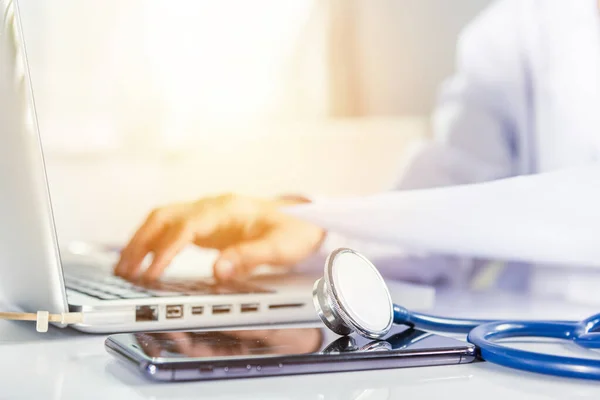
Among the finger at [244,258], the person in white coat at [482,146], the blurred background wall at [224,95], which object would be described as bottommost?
the finger at [244,258]

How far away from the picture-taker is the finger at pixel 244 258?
74cm

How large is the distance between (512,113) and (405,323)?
55cm

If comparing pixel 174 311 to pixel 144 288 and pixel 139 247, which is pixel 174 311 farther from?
pixel 139 247

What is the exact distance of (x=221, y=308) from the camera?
0.52 meters

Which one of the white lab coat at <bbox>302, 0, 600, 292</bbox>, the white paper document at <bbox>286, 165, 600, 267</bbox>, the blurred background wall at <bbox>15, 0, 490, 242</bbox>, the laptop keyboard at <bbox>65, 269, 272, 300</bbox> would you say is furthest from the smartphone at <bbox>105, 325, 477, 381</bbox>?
the blurred background wall at <bbox>15, 0, 490, 242</bbox>

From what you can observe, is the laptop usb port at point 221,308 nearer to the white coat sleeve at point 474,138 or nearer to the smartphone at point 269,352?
the smartphone at point 269,352

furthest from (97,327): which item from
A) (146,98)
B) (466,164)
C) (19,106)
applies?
(146,98)

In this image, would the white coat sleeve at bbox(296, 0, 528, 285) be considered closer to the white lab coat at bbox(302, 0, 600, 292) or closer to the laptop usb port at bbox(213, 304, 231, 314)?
the white lab coat at bbox(302, 0, 600, 292)

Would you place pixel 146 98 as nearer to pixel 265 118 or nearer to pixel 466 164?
pixel 265 118

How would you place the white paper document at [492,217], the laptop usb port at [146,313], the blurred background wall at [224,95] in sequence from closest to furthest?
the laptop usb port at [146,313] → the white paper document at [492,217] → the blurred background wall at [224,95]

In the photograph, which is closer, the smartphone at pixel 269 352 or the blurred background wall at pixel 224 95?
the smartphone at pixel 269 352

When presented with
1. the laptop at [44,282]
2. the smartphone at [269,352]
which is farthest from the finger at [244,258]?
the smartphone at [269,352]

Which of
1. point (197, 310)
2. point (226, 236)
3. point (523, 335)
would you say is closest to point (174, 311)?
point (197, 310)

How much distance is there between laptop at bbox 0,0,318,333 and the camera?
1.39 feet
